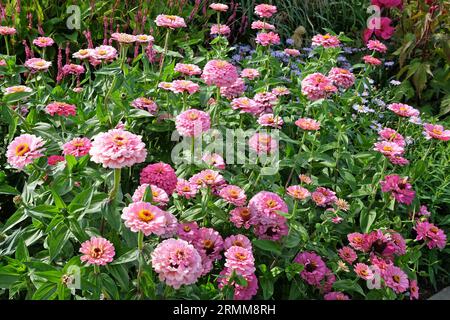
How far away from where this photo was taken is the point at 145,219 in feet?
4.89

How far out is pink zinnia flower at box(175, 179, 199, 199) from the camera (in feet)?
6.35

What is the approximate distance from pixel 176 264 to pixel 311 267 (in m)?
0.62

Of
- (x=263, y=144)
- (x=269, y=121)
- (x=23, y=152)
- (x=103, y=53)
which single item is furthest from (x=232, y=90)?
(x=23, y=152)

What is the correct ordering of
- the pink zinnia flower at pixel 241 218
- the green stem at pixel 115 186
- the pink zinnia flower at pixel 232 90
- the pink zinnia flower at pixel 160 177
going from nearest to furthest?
the green stem at pixel 115 186 → the pink zinnia flower at pixel 160 177 → the pink zinnia flower at pixel 241 218 → the pink zinnia flower at pixel 232 90

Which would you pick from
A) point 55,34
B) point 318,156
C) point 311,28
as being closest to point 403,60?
point 311,28

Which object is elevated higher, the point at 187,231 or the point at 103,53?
the point at 103,53

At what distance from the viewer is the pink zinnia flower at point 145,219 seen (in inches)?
58.1

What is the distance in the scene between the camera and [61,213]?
1.66 m

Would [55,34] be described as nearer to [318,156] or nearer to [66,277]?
[318,156]

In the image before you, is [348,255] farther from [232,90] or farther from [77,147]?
[77,147]

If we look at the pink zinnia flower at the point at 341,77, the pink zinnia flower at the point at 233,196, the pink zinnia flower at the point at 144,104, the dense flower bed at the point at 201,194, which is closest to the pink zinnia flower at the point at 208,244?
the dense flower bed at the point at 201,194

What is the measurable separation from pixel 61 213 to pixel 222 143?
30.3 inches

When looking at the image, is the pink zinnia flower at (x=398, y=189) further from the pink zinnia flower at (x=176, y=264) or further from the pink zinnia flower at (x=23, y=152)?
the pink zinnia flower at (x=23, y=152)

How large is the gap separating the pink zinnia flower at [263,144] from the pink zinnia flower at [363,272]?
19.8 inches
